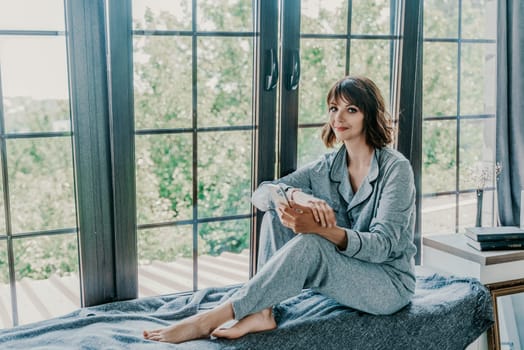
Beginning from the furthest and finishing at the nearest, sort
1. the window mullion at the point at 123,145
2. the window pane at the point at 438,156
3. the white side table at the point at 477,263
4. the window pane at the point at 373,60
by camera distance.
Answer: the window pane at the point at 438,156 < the window pane at the point at 373,60 < the white side table at the point at 477,263 < the window mullion at the point at 123,145

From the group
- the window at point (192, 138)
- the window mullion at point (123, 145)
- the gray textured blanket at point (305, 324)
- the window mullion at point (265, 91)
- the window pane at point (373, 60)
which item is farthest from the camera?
the window pane at point (373, 60)

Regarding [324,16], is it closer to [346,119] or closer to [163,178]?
[346,119]

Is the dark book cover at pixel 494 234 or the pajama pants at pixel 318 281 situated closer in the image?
the pajama pants at pixel 318 281

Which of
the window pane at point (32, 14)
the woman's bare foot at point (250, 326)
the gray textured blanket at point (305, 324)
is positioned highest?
the window pane at point (32, 14)

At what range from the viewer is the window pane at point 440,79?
9.18ft

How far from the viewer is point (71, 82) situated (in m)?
2.08

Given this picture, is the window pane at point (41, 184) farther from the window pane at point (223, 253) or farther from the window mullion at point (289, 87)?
the window mullion at point (289, 87)

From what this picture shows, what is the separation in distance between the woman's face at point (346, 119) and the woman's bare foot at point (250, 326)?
2.41 ft

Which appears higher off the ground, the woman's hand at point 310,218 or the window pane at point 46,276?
A: the woman's hand at point 310,218

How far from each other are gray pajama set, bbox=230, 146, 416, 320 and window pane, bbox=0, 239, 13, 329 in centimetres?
80

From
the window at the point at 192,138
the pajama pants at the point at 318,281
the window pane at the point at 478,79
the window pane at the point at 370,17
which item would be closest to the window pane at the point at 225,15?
the window at the point at 192,138

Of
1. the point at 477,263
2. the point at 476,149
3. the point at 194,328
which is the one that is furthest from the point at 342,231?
the point at 476,149

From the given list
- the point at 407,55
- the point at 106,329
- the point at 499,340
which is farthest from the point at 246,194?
the point at 499,340

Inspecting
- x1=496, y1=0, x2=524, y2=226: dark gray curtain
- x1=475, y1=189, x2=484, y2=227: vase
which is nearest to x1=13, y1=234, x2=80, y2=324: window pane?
x1=475, y1=189, x2=484, y2=227: vase
